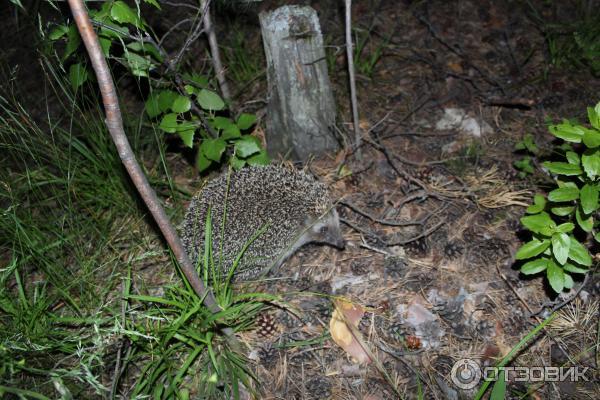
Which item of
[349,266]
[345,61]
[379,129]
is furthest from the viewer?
[345,61]

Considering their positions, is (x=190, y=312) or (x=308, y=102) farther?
(x=308, y=102)

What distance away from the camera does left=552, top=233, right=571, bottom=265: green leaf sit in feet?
8.98

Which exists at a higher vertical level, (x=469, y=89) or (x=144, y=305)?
(x=469, y=89)

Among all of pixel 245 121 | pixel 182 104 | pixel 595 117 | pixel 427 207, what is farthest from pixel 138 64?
pixel 595 117

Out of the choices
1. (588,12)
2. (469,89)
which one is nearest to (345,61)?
(469,89)

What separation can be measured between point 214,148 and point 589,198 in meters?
2.55

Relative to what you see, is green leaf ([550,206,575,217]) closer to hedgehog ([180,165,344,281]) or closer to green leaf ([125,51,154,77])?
hedgehog ([180,165,344,281])

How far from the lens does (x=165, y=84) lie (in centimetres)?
367

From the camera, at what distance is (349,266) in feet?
12.1

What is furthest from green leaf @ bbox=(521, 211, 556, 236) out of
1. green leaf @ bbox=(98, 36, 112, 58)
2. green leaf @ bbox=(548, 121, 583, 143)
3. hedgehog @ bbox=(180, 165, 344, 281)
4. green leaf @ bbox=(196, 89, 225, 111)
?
green leaf @ bbox=(98, 36, 112, 58)

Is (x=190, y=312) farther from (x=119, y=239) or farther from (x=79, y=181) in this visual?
(x=79, y=181)

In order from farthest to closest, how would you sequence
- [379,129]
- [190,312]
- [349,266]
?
1. [379,129]
2. [349,266]
3. [190,312]

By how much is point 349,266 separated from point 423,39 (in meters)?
3.06

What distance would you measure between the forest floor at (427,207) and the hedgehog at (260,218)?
18 centimetres
